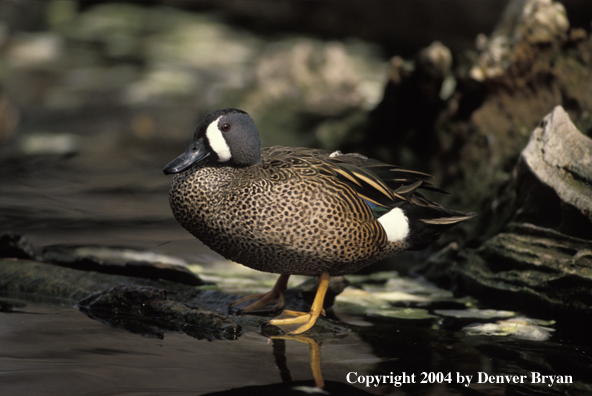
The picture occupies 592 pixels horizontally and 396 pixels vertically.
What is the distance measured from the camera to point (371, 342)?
2.93 metres

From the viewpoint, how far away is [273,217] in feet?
9.28

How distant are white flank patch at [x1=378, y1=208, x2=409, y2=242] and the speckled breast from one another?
171mm

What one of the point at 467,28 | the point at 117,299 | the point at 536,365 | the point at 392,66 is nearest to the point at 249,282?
the point at 117,299

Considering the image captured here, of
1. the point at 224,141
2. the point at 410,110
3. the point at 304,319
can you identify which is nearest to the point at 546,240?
the point at 304,319

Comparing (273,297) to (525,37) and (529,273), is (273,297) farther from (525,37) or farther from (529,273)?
(525,37)

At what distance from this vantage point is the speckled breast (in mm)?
2838

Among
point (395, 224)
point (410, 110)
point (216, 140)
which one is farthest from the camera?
point (410, 110)

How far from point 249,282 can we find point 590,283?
1.93 m

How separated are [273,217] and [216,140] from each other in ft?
1.50

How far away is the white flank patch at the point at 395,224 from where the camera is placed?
3156 millimetres

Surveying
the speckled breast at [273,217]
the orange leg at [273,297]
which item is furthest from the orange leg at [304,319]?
the orange leg at [273,297]

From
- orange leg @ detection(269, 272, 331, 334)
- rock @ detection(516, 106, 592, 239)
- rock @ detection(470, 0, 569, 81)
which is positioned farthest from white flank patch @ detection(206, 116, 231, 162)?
rock @ detection(470, 0, 569, 81)

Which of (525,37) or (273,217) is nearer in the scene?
(273,217)

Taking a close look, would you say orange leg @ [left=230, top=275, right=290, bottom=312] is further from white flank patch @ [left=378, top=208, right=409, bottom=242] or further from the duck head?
the duck head
